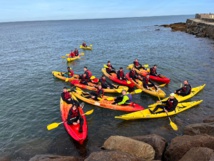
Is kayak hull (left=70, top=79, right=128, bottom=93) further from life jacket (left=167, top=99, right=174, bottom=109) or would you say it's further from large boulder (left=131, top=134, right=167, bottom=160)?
large boulder (left=131, top=134, right=167, bottom=160)

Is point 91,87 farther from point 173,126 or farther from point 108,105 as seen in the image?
point 173,126

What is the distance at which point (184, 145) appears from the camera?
8.69 meters

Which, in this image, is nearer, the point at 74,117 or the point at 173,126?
the point at 74,117

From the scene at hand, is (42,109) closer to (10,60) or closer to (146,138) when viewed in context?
(146,138)

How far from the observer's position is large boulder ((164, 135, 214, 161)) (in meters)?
8.55

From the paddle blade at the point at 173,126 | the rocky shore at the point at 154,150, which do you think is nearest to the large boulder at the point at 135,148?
the rocky shore at the point at 154,150

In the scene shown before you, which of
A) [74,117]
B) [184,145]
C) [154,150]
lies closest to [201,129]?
[184,145]

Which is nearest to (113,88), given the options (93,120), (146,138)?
(93,120)

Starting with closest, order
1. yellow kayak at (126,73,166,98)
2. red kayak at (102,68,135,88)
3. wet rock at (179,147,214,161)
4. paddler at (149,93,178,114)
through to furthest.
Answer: wet rock at (179,147,214,161), paddler at (149,93,178,114), yellow kayak at (126,73,166,98), red kayak at (102,68,135,88)

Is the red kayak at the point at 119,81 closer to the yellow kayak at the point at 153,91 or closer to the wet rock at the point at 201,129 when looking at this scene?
the yellow kayak at the point at 153,91

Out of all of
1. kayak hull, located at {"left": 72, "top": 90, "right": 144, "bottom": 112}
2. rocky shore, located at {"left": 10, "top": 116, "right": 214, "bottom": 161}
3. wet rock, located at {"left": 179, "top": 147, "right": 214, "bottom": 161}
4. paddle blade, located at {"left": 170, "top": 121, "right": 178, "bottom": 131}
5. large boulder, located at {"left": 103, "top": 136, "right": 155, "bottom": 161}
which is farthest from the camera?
kayak hull, located at {"left": 72, "top": 90, "right": 144, "bottom": 112}

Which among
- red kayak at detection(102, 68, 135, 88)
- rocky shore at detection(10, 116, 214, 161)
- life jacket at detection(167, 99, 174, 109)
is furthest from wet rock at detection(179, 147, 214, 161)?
red kayak at detection(102, 68, 135, 88)

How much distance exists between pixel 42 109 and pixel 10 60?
22.4m

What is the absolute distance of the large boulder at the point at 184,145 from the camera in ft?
28.0
